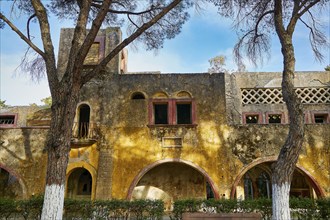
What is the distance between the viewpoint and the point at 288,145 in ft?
22.3

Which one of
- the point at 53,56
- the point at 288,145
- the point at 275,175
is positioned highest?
the point at 53,56

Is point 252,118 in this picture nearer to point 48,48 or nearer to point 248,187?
point 248,187

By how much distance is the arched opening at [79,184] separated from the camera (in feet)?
47.4

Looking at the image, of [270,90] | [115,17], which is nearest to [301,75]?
[270,90]

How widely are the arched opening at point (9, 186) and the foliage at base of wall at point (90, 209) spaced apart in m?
5.51

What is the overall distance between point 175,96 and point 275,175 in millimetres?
8015

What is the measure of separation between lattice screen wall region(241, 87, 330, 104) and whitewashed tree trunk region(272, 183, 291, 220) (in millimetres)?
9386

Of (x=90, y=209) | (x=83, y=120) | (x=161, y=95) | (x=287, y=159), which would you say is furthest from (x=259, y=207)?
(x=83, y=120)

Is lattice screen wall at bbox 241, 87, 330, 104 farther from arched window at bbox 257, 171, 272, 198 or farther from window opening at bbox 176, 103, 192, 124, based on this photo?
arched window at bbox 257, 171, 272, 198

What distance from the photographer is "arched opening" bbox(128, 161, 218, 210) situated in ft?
47.8

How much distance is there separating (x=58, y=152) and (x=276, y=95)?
1187 centimetres

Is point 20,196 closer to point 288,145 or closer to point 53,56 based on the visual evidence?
point 53,56

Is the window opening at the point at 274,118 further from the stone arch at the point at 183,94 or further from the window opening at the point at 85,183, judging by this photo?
the window opening at the point at 85,183

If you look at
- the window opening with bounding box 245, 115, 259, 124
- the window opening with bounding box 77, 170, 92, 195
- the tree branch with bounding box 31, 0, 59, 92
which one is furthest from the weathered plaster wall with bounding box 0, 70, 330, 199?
the tree branch with bounding box 31, 0, 59, 92
